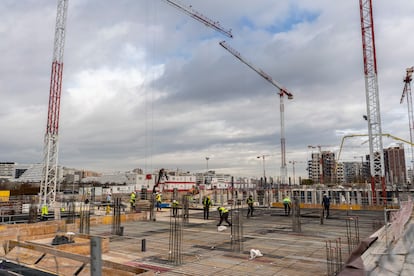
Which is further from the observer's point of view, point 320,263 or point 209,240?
point 209,240

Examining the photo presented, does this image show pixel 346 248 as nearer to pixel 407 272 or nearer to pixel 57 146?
pixel 407 272

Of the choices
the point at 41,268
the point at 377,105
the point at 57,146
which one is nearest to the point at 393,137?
the point at 377,105

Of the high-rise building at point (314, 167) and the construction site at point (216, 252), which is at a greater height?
the high-rise building at point (314, 167)

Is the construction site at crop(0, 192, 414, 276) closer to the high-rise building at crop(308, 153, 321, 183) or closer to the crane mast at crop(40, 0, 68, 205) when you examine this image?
the crane mast at crop(40, 0, 68, 205)

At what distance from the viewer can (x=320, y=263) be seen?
9234 mm

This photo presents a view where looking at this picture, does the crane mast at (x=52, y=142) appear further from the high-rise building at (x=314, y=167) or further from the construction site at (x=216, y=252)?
the high-rise building at (x=314, y=167)

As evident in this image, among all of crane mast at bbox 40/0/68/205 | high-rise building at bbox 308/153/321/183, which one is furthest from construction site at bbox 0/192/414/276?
high-rise building at bbox 308/153/321/183

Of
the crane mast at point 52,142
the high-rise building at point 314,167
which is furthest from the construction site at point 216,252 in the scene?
the high-rise building at point 314,167

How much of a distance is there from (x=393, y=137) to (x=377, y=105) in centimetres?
3428

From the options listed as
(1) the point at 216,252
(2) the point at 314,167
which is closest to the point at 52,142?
(1) the point at 216,252

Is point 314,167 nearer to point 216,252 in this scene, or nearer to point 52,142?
point 52,142

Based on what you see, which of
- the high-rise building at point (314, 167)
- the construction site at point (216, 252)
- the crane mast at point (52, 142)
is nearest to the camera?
the construction site at point (216, 252)

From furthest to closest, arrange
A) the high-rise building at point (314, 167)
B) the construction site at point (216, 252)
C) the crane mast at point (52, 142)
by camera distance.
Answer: the high-rise building at point (314, 167) → the crane mast at point (52, 142) → the construction site at point (216, 252)

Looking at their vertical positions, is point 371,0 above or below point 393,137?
above
